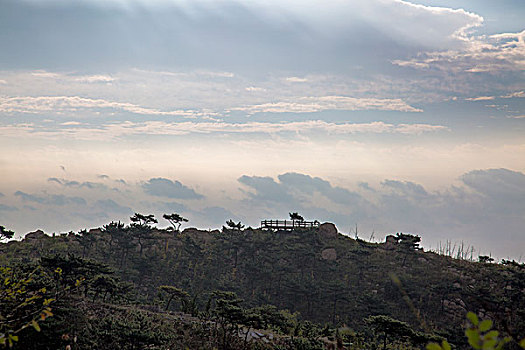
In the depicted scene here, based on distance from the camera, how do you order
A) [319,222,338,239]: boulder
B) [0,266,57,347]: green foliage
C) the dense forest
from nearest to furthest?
[0,266,57,347]: green foliage
the dense forest
[319,222,338,239]: boulder

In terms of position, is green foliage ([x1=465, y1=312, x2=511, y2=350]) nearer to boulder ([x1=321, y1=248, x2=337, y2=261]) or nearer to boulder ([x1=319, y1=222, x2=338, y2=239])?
boulder ([x1=321, y1=248, x2=337, y2=261])

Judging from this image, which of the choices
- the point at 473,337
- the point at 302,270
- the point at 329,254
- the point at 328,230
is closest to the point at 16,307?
the point at 473,337

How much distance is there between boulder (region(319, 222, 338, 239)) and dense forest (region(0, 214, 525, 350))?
0.12m

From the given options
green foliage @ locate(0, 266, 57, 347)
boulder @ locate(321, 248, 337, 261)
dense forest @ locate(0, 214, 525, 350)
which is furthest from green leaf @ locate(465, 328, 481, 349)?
boulder @ locate(321, 248, 337, 261)

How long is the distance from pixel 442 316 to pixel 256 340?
1853cm

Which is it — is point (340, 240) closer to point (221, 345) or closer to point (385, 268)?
point (385, 268)

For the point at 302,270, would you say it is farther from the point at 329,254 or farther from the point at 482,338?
the point at 482,338

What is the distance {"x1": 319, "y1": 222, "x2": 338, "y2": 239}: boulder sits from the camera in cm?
4703

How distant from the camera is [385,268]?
1578 inches

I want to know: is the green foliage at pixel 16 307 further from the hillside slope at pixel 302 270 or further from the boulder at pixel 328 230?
the boulder at pixel 328 230

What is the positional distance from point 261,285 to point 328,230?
12.7 metres

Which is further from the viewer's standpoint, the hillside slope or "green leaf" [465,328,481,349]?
the hillside slope

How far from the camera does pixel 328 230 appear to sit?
47.7 meters

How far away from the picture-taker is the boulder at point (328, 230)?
154 ft
